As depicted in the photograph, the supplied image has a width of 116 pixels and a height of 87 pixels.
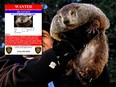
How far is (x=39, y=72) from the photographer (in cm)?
123

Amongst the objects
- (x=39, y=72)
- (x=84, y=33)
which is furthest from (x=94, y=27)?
(x=39, y=72)

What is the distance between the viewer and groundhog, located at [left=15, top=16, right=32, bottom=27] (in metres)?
1.43

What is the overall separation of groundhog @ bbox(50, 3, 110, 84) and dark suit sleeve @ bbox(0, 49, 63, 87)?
5cm

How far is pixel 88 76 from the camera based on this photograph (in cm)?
122

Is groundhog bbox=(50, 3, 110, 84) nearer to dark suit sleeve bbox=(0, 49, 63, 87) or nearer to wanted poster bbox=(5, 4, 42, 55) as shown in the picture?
dark suit sleeve bbox=(0, 49, 63, 87)

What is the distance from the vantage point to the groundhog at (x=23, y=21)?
4.71ft

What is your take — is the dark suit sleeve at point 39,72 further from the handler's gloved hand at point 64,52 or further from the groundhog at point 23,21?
the groundhog at point 23,21

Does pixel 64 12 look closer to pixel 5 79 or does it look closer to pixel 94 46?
pixel 94 46

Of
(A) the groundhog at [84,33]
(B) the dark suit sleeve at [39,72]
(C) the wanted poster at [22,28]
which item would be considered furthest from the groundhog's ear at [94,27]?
(C) the wanted poster at [22,28]

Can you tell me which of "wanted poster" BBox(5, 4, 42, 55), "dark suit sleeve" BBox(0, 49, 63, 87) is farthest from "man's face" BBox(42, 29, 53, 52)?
"dark suit sleeve" BBox(0, 49, 63, 87)

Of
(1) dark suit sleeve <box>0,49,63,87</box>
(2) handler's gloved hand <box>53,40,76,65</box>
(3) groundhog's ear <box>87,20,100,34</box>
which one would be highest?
(3) groundhog's ear <box>87,20,100,34</box>

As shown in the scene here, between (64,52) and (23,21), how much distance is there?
0.29 metres

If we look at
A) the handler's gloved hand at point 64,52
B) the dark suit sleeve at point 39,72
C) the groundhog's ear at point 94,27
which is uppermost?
the groundhog's ear at point 94,27

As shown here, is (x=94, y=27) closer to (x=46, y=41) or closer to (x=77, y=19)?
(x=77, y=19)
